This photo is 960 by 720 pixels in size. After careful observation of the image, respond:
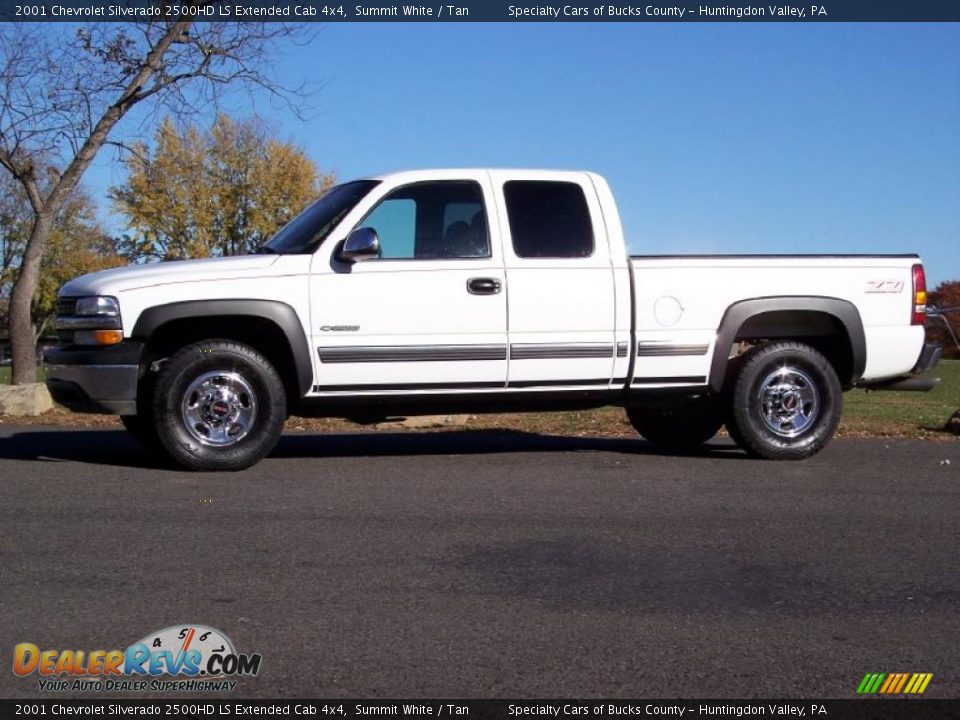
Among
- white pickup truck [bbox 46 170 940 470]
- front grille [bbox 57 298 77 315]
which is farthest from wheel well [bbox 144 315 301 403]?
front grille [bbox 57 298 77 315]

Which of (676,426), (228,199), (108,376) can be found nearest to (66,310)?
(108,376)

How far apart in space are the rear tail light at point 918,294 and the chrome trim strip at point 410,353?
317cm

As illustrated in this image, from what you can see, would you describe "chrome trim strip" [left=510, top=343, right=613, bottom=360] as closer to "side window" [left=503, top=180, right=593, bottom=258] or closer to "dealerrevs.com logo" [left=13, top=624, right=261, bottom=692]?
"side window" [left=503, top=180, right=593, bottom=258]

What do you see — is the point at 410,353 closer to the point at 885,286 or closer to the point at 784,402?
the point at 784,402

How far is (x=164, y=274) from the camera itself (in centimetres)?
741

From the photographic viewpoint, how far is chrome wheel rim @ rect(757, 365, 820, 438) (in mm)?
8453

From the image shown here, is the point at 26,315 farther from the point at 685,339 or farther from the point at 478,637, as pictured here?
the point at 478,637

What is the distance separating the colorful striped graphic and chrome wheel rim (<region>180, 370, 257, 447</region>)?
186 inches

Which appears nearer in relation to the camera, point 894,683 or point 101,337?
point 894,683

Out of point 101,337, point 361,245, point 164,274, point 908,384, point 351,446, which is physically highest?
point 361,245

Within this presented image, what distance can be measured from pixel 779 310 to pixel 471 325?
226 centimetres

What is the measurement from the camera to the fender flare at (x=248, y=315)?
7.34 meters
